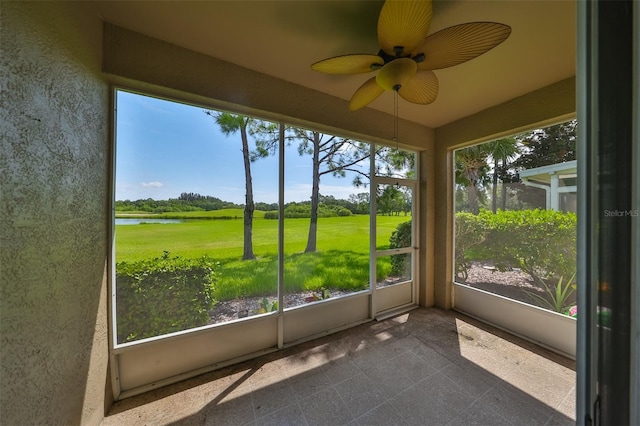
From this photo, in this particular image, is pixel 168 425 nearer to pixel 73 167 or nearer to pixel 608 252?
pixel 73 167

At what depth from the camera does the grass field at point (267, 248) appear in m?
1.89

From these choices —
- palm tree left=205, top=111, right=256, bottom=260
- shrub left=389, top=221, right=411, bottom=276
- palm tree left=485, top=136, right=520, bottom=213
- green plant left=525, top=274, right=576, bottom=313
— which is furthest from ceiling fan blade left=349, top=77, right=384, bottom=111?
green plant left=525, top=274, right=576, bottom=313

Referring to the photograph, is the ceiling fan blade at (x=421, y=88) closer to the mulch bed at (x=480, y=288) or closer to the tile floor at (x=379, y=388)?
the mulch bed at (x=480, y=288)

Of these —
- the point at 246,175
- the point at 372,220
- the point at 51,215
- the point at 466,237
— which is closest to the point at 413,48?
the point at 246,175

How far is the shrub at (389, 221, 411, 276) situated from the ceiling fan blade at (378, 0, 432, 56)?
236 cm

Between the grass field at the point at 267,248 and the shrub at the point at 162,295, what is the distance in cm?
8

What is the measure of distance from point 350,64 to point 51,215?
6.00ft

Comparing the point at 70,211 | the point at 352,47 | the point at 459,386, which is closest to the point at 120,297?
the point at 70,211

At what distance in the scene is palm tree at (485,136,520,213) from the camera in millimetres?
2730

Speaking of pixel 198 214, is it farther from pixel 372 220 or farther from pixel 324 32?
pixel 372 220

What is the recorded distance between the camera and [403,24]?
3.73ft

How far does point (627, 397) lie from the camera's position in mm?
446

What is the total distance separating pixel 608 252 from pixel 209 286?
2374mm

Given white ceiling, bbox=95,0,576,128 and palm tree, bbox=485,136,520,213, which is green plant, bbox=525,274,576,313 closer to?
palm tree, bbox=485,136,520,213
